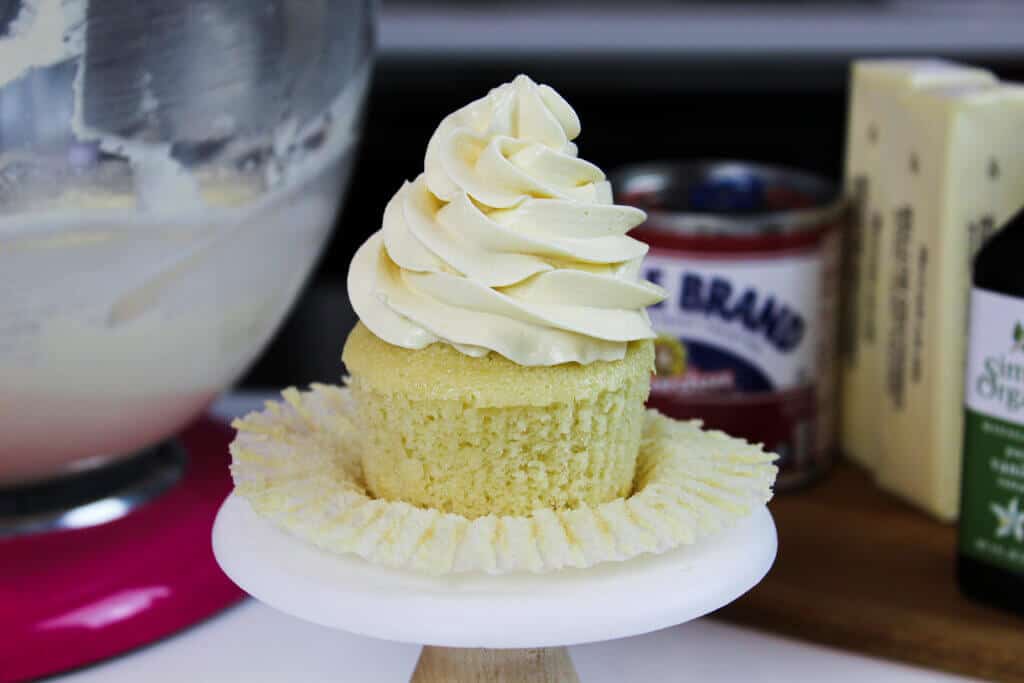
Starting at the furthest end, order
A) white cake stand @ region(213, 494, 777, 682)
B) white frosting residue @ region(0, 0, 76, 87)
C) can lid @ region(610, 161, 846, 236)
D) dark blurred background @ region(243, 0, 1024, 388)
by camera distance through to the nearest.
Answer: dark blurred background @ region(243, 0, 1024, 388) < can lid @ region(610, 161, 846, 236) < white frosting residue @ region(0, 0, 76, 87) < white cake stand @ region(213, 494, 777, 682)

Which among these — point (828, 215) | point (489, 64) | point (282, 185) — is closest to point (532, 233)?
point (282, 185)

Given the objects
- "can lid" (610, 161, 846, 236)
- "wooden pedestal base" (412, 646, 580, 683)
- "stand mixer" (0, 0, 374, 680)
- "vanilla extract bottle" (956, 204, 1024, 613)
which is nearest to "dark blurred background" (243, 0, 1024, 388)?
"can lid" (610, 161, 846, 236)

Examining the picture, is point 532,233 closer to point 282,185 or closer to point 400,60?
point 282,185

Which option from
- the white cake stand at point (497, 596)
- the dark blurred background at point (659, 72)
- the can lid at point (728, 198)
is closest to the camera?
the white cake stand at point (497, 596)

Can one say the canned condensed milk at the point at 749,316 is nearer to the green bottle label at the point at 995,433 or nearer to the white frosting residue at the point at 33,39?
the green bottle label at the point at 995,433

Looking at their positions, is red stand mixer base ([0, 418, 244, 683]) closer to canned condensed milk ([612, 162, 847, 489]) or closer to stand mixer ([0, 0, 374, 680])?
stand mixer ([0, 0, 374, 680])

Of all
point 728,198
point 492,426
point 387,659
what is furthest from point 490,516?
point 728,198

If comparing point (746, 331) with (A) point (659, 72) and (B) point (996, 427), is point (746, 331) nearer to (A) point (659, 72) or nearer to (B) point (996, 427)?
(B) point (996, 427)

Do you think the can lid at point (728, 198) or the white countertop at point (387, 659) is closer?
the white countertop at point (387, 659)

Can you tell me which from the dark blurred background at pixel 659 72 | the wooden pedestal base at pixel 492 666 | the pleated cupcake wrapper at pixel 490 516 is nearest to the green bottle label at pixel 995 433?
the pleated cupcake wrapper at pixel 490 516
